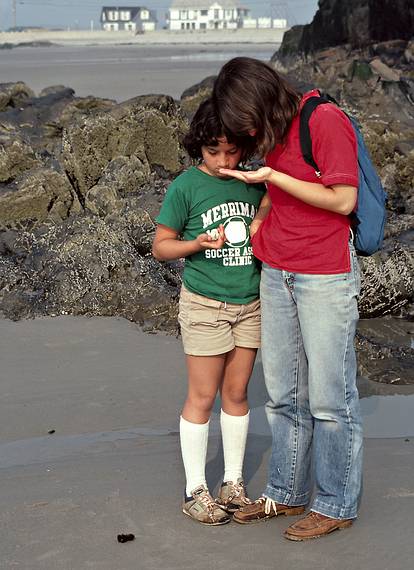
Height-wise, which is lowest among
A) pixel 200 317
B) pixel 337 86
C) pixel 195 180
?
pixel 337 86

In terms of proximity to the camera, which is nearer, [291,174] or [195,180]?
[291,174]

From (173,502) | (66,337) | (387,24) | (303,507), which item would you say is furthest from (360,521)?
(387,24)

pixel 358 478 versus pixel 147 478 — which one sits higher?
pixel 358 478

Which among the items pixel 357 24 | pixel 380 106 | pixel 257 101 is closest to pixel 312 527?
pixel 257 101

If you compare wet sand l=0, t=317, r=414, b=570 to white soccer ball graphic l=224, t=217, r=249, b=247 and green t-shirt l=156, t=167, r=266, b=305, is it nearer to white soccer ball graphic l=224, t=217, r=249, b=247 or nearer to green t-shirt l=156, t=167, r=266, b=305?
green t-shirt l=156, t=167, r=266, b=305

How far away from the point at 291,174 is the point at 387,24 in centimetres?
3145

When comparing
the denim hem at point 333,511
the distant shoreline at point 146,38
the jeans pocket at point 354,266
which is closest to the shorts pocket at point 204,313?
the jeans pocket at point 354,266

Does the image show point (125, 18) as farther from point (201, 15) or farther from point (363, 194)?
point (363, 194)

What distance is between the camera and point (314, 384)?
324 centimetres

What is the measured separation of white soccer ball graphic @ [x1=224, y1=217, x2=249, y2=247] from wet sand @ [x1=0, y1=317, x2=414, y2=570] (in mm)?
1023

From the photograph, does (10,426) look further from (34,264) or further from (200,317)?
(34,264)

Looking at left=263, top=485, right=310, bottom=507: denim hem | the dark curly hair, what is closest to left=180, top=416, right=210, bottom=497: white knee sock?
left=263, top=485, right=310, bottom=507: denim hem

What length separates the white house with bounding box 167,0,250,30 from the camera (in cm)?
16588

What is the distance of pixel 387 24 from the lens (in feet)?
108
